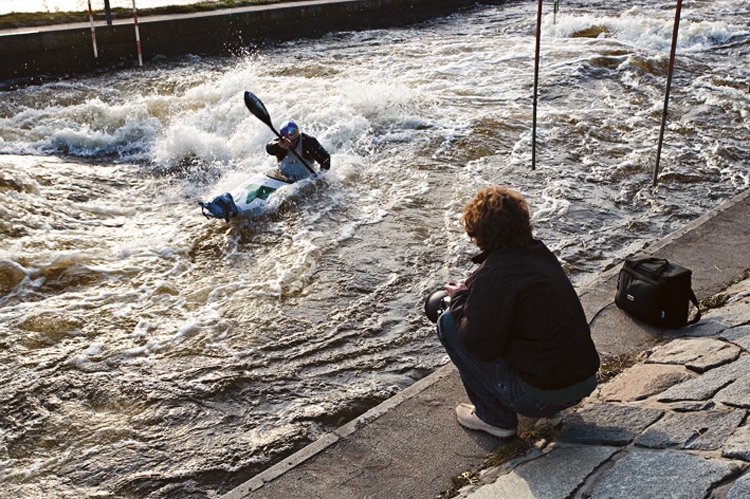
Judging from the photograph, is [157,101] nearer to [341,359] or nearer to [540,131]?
[540,131]

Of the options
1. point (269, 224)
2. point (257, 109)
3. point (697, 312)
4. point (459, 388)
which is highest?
point (257, 109)

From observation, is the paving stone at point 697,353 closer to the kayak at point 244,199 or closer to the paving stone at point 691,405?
the paving stone at point 691,405

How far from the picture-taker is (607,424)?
3799 millimetres

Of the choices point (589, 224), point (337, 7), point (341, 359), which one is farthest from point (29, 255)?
point (337, 7)

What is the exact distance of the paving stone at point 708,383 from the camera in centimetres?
387

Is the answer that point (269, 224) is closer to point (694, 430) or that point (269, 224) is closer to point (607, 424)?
point (607, 424)

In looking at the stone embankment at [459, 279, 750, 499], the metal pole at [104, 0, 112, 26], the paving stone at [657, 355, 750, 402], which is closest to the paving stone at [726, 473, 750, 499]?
the stone embankment at [459, 279, 750, 499]

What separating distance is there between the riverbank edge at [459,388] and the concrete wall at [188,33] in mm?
12104

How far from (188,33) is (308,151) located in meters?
9.25

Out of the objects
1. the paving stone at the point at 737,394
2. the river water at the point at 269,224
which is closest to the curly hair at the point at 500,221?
the paving stone at the point at 737,394

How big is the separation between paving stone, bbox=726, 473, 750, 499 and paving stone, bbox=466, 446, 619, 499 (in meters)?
0.59

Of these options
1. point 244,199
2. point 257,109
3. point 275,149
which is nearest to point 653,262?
point 244,199

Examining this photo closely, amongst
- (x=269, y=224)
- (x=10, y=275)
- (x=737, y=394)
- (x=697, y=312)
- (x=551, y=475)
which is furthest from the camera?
(x=269, y=224)

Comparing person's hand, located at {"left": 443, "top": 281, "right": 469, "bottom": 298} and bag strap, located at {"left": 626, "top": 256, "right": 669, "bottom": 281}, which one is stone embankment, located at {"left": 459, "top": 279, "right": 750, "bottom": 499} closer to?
bag strap, located at {"left": 626, "top": 256, "right": 669, "bottom": 281}
